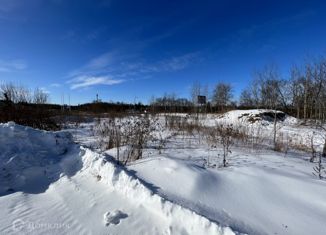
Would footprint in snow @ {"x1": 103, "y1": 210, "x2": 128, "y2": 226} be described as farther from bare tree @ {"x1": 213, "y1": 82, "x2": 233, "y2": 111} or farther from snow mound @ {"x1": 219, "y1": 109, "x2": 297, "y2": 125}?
bare tree @ {"x1": 213, "y1": 82, "x2": 233, "y2": 111}

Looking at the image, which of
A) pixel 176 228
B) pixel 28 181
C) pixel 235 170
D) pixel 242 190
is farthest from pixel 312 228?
pixel 28 181

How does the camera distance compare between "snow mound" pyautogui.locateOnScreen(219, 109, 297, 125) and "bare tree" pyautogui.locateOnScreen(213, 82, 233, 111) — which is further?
"bare tree" pyautogui.locateOnScreen(213, 82, 233, 111)

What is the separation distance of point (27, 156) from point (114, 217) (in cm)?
312

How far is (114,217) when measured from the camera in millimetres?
3016

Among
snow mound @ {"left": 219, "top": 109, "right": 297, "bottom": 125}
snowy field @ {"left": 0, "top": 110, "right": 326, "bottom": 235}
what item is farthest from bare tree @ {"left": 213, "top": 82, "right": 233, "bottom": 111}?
snowy field @ {"left": 0, "top": 110, "right": 326, "bottom": 235}

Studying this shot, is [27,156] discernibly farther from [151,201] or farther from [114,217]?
[151,201]

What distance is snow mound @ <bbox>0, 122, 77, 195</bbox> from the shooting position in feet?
14.2

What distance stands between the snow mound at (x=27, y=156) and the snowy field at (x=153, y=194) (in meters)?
0.02

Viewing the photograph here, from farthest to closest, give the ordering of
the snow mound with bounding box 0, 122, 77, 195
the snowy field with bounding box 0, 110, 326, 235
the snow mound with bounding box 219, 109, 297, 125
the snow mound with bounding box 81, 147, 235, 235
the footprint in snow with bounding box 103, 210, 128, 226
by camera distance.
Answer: the snow mound with bounding box 219, 109, 297, 125, the snow mound with bounding box 0, 122, 77, 195, the footprint in snow with bounding box 103, 210, 128, 226, the snowy field with bounding box 0, 110, 326, 235, the snow mound with bounding box 81, 147, 235, 235

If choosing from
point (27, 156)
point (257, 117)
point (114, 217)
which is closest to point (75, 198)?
point (114, 217)

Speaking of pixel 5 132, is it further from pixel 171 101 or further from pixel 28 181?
pixel 171 101

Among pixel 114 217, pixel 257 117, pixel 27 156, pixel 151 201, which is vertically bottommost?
pixel 114 217

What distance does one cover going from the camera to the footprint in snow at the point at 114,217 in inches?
116

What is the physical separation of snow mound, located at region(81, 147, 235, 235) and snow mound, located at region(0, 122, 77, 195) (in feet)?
3.03
